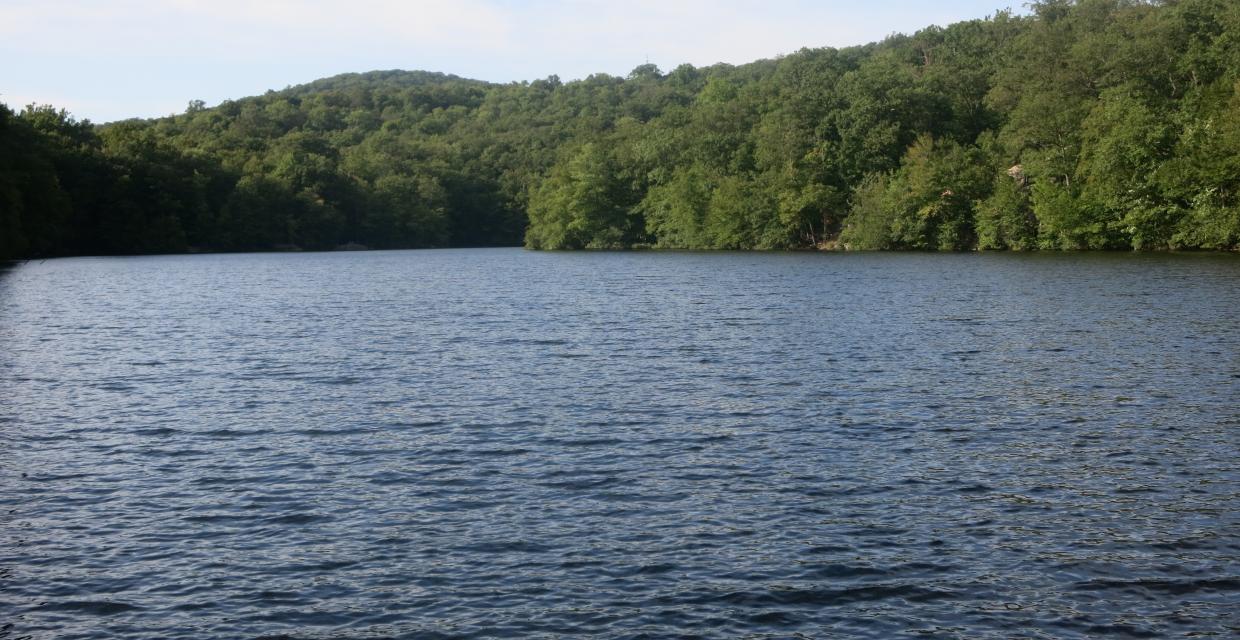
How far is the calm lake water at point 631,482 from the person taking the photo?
41.3 feet

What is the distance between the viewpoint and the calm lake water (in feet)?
41.3

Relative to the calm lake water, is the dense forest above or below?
above

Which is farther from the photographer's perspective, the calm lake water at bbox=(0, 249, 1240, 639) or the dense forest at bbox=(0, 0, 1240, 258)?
the dense forest at bbox=(0, 0, 1240, 258)

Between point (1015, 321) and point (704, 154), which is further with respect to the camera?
point (704, 154)

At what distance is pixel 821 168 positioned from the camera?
122312mm

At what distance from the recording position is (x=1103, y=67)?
321 ft

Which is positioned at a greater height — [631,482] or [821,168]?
[821,168]

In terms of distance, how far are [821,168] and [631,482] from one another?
108603mm

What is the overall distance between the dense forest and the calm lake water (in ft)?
169

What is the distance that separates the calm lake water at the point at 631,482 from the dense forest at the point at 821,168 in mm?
51510

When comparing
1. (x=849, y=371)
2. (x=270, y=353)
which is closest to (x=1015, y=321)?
(x=849, y=371)

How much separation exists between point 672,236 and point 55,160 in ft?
253

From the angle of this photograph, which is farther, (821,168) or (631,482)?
(821,168)

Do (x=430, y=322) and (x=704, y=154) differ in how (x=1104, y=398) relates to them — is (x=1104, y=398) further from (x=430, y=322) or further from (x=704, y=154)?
(x=704, y=154)
